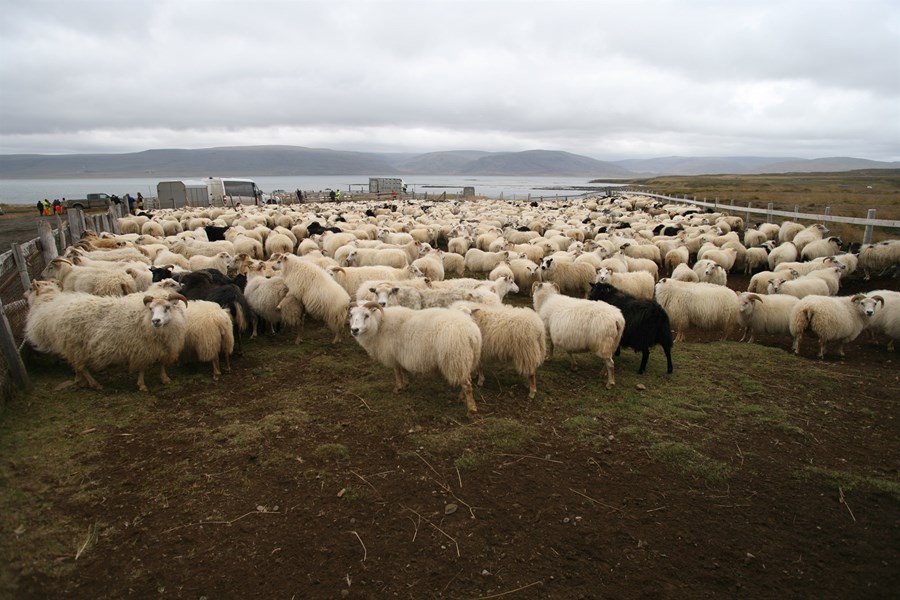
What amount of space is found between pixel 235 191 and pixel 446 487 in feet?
157

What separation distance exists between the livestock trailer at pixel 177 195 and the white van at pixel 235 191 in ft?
3.75

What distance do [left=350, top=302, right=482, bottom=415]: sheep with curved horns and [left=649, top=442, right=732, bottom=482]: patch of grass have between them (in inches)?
95.4

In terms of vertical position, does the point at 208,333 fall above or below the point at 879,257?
below

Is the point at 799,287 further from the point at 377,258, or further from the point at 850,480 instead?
the point at 377,258

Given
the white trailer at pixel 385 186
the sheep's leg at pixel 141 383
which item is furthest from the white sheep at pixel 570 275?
the white trailer at pixel 385 186

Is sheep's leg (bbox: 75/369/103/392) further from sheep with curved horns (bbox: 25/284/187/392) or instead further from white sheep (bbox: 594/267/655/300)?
white sheep (bbox: 594/267/655/300)

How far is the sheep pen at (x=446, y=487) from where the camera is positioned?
3.91m

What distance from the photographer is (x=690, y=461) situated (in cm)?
547

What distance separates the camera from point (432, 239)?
21.8 m

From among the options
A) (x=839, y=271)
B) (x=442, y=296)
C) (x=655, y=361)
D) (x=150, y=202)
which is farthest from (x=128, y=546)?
(x=150, y=202)

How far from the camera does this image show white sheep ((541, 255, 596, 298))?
13.2 m

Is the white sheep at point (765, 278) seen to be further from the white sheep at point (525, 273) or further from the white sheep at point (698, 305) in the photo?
the white sheep at point (525, 273)

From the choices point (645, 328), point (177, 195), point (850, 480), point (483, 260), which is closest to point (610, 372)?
point (645, 328)

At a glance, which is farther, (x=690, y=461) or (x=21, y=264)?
(x=21, y=264)
